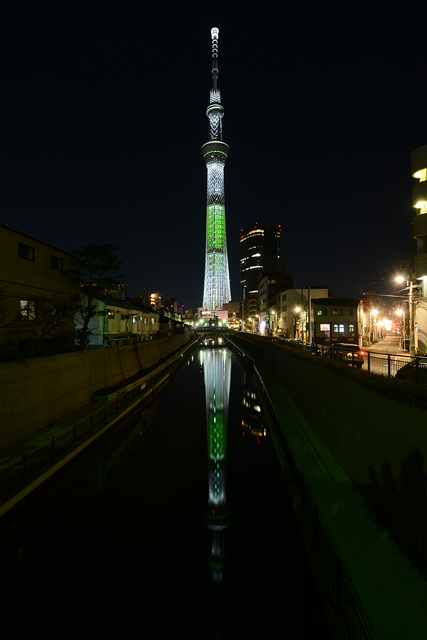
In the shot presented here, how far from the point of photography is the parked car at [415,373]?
26.3ft

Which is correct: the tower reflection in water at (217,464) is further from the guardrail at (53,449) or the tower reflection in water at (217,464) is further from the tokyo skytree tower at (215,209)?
the tokyo skytree tower at (215,209)

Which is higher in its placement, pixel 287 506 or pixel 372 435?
pixel 372 435

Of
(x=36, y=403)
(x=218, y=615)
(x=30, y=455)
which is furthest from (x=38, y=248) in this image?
(x=218, y=615)

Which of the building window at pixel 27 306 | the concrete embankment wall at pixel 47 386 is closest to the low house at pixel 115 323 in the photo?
the concrete embankment wall at pixel 47 386

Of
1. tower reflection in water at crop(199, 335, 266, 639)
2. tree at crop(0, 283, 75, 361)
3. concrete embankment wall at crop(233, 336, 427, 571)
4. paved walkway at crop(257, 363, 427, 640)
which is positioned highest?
tree at crop(0, 283, 75, 361)

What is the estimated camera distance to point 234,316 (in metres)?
164

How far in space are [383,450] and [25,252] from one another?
61.7 feet

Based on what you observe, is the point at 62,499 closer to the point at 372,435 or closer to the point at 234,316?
the point at 372,435

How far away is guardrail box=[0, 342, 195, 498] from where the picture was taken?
27.2 feet

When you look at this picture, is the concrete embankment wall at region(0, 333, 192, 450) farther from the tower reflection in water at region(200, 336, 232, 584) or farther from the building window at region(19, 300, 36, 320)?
the tower reflection in water at region(200, 336, 232, 584)

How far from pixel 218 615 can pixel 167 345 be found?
136 feet

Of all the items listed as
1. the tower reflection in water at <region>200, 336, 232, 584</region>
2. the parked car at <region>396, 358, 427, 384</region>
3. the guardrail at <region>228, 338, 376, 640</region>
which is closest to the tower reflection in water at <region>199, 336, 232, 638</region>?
the tower reflection in water at <region>200, 336, 232, 584</region>

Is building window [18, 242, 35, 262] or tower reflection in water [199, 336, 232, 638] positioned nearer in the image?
tower reflection in water [199, 336, 232, 638]

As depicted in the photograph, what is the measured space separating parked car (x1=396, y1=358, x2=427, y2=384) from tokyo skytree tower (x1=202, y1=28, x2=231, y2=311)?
425 feet
